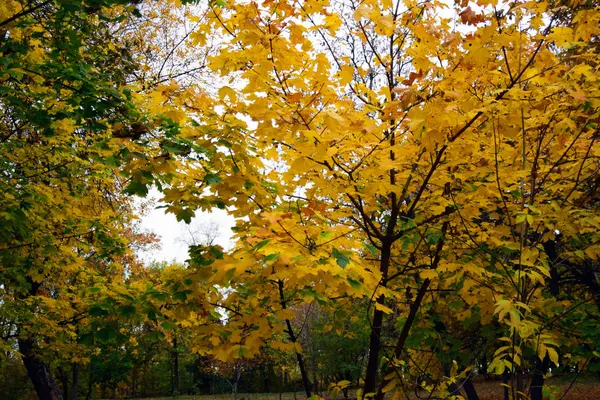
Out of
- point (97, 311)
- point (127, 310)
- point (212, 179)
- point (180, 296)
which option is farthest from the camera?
point (127, 310)

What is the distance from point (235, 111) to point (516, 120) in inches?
74.5

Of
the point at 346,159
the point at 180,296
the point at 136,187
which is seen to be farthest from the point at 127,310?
the point at 346,159

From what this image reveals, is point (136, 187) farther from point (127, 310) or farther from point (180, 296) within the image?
point (127, 310)

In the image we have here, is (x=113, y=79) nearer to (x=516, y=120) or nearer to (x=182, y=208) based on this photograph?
(x=182, y=208)

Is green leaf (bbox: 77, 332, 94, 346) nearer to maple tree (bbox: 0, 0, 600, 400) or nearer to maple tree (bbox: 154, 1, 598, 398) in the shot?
maple tree (bbox: 0, 0, 600, 400)

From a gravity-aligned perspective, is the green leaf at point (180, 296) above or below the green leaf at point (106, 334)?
above

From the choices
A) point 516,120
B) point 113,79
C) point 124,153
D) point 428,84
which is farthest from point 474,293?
point 113,79

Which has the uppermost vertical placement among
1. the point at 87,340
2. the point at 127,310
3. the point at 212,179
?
the point at 212,179

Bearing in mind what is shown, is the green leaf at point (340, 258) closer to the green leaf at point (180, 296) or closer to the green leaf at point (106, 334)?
the green leaf at point (180, 296)

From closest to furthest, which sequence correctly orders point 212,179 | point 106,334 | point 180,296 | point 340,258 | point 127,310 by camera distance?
1. point 340,258
2. point 212,179
3. point 180,296
4. point 106,334
5. point 127,310

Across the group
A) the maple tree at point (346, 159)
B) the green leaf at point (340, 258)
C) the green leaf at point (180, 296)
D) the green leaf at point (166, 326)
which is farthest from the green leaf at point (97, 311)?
the green leaf at point (340, 258)

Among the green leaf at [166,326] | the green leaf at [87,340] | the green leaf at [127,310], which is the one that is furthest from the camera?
the green leaf at [127,310]

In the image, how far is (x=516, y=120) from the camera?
2551mm

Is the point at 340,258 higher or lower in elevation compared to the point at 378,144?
lower
